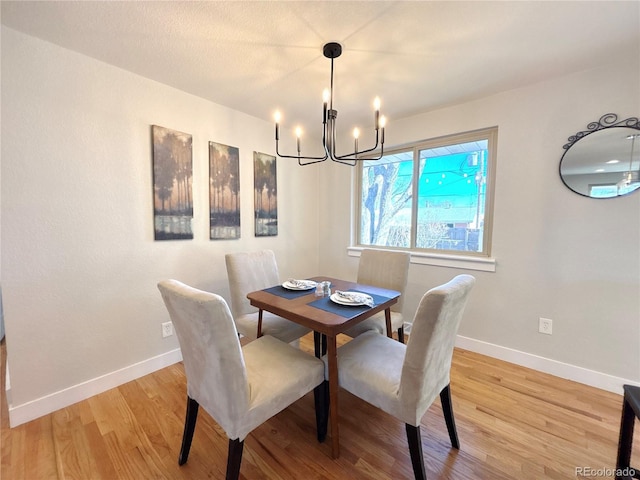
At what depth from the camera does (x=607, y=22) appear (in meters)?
1.39

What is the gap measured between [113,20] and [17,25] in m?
0.55

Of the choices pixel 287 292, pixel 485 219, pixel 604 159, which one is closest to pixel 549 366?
pixel 485 219

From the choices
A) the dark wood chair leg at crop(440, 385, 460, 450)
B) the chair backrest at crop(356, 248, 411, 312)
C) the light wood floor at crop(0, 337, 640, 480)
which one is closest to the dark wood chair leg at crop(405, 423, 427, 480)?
the light wood floor at crop(0, 337, 640, 480)

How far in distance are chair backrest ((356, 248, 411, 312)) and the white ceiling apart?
136cm

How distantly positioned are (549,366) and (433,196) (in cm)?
170

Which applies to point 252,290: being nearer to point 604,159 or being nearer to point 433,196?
point 433,196

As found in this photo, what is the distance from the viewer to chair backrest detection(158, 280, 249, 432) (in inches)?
38.0

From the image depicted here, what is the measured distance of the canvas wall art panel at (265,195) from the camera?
269 cm

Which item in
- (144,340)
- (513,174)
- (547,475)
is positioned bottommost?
(547,475)

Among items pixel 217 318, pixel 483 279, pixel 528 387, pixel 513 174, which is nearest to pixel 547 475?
pixel 528 387

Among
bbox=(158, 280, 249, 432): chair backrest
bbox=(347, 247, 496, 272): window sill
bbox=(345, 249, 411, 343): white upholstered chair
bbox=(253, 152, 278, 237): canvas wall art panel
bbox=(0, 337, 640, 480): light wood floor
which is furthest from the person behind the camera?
bbox=(253, 152, 278, 237): canvas wall art panel

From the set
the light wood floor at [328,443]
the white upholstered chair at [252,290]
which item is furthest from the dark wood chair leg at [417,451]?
the white upholstered chair at [252,290]

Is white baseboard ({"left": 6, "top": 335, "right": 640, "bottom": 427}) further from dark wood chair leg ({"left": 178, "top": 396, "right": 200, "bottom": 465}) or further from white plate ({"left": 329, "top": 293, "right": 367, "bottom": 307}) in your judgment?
white plate ({"left": 329, "top": 293, "right": 367, "bottom": 307})

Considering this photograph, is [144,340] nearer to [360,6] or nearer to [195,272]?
[195,272]
